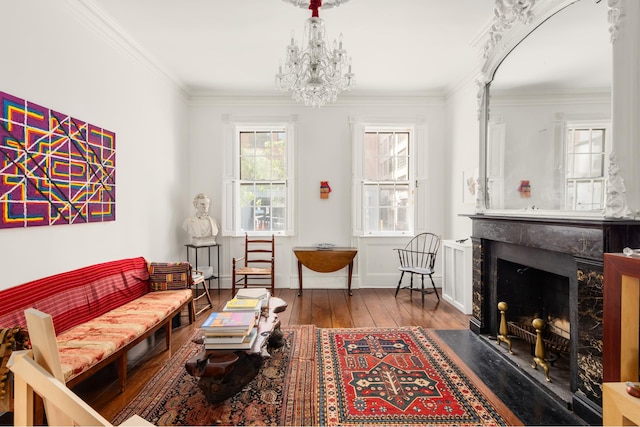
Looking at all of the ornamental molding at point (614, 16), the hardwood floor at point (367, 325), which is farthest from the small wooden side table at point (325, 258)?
the ornamental molding at point (614, 16)

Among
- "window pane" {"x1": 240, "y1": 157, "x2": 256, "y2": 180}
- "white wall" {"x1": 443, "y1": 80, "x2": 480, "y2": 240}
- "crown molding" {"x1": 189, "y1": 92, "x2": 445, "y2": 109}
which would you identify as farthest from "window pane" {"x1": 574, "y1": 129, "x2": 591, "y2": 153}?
"window pane" {"x1": 240, "y1": 157, "x2": 256, "y2": 180}

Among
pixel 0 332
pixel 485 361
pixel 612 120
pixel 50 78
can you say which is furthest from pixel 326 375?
pixel 50 78

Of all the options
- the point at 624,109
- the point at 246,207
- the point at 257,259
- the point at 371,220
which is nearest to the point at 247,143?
the point at 246,207

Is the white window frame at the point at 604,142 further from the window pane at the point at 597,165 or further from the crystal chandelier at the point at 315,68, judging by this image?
the crystal chandelier at the point at 315,68

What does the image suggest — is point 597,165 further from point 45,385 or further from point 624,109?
point 45,385

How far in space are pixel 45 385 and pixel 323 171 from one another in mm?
4340

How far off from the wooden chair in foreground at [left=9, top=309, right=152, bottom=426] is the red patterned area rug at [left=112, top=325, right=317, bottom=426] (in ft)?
4.98

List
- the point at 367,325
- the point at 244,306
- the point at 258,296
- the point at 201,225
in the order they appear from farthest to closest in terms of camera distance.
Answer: the point at 201,225
the point at 367,325
the point at 258,296
the point at 244,306

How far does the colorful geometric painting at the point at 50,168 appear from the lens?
1958mm

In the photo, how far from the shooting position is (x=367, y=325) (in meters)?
3.25

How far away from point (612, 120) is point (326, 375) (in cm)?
233

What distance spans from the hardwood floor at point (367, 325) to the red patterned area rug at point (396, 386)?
176mm

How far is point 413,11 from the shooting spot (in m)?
2.75

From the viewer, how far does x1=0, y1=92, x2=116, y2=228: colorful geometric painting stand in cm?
196
